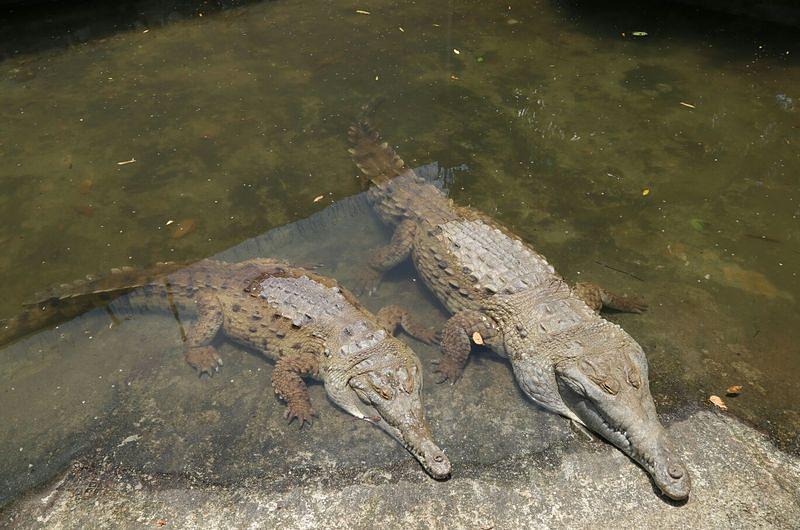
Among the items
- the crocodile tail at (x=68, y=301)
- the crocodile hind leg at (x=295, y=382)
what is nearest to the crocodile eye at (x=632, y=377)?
the crocodile hind leg at (x=295, y=382)

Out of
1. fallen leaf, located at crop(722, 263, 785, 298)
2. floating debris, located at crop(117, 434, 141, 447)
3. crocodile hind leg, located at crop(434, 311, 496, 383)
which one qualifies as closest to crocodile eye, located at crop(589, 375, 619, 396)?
crocodile hind leg, located at crop(434, 311, 496, 383)

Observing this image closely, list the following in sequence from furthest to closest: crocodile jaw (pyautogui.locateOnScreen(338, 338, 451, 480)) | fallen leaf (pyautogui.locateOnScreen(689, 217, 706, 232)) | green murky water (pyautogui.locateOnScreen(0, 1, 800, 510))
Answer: fallen leaf (pyautogui.locateOnScreen(689, 217, 706, 232)) → green murky water (pyautogui.locateOnScreen(0, 1, 800, 510)) → crocodile jaw (pyautogui.locateOnScreen(338, 338, 451, 480))

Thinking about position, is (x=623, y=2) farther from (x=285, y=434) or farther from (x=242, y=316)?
(x=285, y=434)

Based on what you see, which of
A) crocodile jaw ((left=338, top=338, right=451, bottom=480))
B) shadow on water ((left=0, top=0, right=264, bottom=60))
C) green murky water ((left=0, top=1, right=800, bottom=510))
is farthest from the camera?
shadow on water ((left=0, top=0, right=264, bottom=60))

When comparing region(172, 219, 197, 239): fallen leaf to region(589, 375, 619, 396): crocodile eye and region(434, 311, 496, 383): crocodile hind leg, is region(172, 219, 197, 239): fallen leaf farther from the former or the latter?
region(589, 375, 619, 396): crocodile eye

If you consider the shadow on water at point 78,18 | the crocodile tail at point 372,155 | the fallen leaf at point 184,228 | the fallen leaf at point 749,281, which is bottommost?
the fallen leaf at point 749,281

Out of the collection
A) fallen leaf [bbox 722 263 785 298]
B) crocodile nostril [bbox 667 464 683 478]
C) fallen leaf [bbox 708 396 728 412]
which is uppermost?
crocodile nostril [bbox 667 464 683 478]

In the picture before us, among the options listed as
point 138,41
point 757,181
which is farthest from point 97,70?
point 757,181

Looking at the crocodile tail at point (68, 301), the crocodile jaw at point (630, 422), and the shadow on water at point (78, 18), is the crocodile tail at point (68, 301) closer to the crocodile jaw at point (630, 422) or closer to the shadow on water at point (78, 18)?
the crocodile jaw at point (630, 422)
